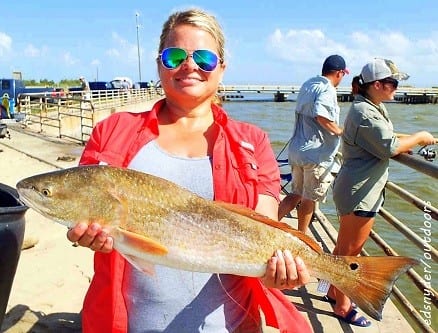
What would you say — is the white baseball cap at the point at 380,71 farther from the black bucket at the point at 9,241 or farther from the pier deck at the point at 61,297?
the black bucket at the point at 9,241

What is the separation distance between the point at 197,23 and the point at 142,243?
100 centimetres

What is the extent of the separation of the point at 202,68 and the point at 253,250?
2.68 feet

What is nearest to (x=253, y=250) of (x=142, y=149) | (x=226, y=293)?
(x=226, y=293)

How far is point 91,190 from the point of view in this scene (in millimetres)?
2012

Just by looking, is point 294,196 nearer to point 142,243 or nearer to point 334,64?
point 334,64

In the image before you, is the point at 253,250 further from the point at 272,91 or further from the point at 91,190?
the point at 272,91

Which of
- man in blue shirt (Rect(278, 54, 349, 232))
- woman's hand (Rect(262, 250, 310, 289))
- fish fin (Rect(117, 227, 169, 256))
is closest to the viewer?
fish fin (Rect(117, 227, 169, 256))

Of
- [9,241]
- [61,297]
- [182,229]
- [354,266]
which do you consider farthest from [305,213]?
[182,229]

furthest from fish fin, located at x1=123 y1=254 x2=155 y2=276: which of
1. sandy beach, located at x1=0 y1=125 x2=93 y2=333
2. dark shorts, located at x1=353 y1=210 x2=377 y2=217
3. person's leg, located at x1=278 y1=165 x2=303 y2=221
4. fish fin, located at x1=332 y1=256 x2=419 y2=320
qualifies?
person's leg, located at x1=278 y1=165 x2=303 y2=221

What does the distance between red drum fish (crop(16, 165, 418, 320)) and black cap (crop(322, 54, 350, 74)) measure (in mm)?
4310

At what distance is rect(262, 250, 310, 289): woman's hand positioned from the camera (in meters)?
2.05

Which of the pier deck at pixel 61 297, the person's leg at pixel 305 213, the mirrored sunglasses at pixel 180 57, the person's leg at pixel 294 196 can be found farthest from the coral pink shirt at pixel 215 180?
the person's leg at pixel 294 196

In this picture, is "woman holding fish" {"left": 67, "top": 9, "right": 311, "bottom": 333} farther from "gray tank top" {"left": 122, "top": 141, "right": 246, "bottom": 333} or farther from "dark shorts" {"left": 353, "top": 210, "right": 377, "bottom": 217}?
"dark shorts" {"left": 353, "top": 210, "right": 377, "bottom": 217}

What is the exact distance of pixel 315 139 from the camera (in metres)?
5.87
